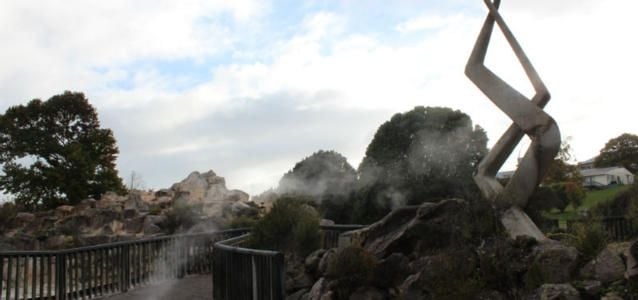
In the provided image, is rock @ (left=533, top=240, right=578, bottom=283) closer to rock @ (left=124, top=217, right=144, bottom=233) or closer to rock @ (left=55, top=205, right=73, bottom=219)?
rock @ (left=124, top=217, right=144, bottom=233)

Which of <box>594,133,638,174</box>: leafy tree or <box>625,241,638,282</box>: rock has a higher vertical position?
<box>594,133,638,174</box>: leafy tree

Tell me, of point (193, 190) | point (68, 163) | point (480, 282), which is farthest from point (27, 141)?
point (480, 282)

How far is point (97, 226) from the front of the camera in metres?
25.6

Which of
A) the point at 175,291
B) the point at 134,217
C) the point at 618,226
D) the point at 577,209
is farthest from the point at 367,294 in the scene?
the point at 577,209

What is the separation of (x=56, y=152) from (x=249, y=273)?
31.7 meters

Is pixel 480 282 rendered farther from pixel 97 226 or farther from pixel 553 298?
pixel 97 226

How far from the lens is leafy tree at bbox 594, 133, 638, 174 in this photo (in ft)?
181

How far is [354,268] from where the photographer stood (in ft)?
24.6

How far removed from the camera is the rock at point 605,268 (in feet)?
21.2

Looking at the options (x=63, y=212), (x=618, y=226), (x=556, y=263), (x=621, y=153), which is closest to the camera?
(x=556, y=263)

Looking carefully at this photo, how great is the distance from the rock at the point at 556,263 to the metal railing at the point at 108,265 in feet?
23.2

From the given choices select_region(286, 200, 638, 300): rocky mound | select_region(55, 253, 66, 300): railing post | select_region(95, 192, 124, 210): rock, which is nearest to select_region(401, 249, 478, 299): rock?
select_region(286, 200, 638, 300): rocky mound

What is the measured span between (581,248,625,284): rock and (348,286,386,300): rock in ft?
7.05

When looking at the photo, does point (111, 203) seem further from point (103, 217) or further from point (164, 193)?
point (164, 193)
